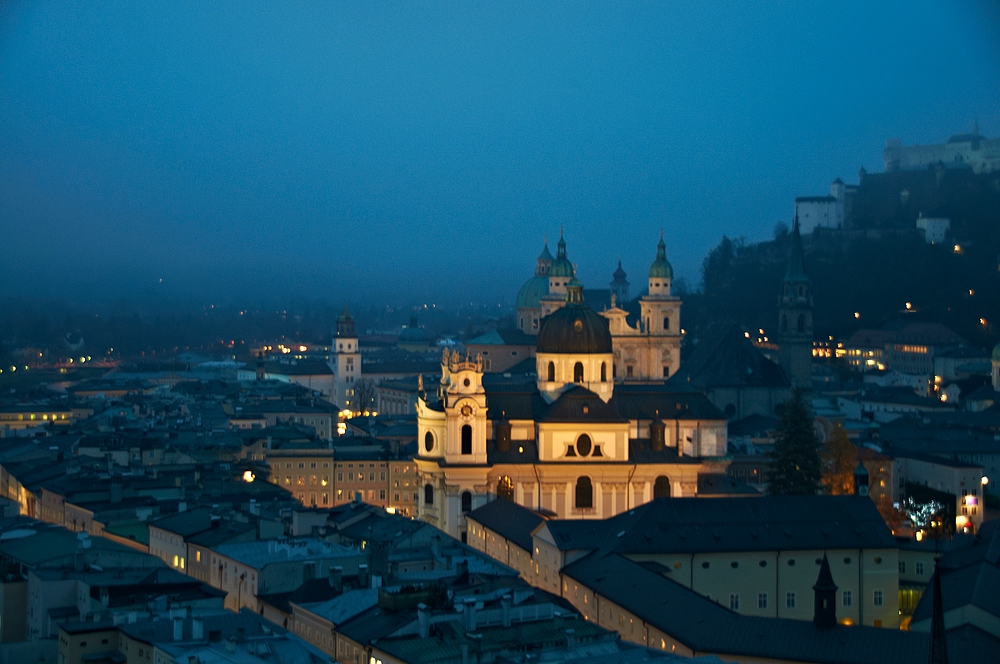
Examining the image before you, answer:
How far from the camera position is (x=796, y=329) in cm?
9462

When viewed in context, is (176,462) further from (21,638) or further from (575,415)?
(21,638)

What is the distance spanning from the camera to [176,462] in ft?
235

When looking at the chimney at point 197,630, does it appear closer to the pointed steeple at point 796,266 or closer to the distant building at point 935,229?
the pointed steeple at point 796,266

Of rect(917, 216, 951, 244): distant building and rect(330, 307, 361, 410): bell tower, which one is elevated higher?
rect(917, 216, 951, 244): distant building

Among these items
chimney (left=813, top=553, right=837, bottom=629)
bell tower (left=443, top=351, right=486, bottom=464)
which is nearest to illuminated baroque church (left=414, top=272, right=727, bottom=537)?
bell tower (left=443, top=351, right=486, bottom=464)

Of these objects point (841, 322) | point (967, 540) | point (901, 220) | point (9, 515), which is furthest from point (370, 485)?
point (901, 220)

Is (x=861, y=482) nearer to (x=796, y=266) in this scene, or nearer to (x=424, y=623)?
(x=424, y=623)

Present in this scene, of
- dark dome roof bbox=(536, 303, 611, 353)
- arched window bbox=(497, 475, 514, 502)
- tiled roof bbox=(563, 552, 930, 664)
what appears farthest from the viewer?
dark dome roof bbox=(536, 303, 611, 353)

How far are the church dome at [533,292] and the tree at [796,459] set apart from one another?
33.0 m

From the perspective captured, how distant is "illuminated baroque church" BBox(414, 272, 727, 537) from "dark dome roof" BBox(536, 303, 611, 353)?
32 millimetres

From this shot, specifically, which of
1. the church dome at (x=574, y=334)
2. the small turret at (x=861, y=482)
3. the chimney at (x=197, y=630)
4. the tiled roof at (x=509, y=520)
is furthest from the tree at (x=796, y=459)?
the chimney at (x=197, y=630)

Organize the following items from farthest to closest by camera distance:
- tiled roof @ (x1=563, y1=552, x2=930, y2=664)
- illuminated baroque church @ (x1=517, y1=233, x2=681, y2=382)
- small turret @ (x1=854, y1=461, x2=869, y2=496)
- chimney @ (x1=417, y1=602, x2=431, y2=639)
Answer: illuminated baroque church @ (x1=517, y1=233, x2=681, y2=382) → small turret @ (x1=854, y1=461, x2=869, y2=496) → chimney @ (x1=417, y1=602, x2=431, y2=639) → tiled roof @ (x1=563, y1=552, x2=930, y2=664)

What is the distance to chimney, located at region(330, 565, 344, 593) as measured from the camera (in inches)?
1626

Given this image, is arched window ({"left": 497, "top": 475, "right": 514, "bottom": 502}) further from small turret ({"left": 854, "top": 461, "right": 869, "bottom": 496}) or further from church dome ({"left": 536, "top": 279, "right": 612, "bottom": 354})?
small turret ({"left": 854, "top": 461, "right": 869, "bottom": 496})
